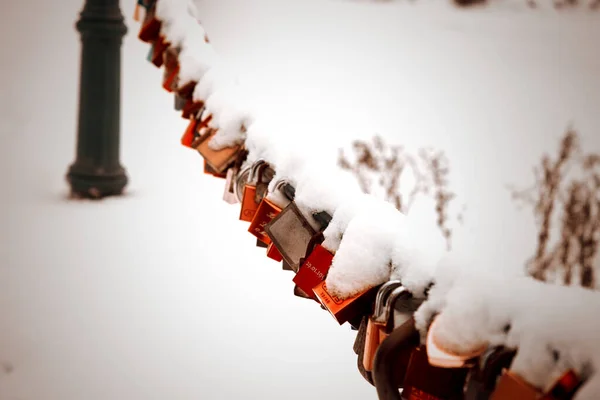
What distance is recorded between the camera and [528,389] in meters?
0.38

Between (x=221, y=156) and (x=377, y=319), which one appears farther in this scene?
(x=221, y=156)

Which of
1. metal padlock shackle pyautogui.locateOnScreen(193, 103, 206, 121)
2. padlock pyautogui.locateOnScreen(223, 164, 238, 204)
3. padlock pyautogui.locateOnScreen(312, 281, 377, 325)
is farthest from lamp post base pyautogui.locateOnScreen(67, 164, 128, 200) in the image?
padlock pyautogui.locateOnScreen(312, 281, 377, 325)

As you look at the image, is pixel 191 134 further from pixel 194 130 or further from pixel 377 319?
pixel 377 319

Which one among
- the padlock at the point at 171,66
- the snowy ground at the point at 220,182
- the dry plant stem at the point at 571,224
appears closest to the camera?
the padlock at the point at 171,66

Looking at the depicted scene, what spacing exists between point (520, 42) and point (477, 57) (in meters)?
0.26

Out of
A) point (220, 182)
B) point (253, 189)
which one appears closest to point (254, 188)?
Result: point (253, 189)

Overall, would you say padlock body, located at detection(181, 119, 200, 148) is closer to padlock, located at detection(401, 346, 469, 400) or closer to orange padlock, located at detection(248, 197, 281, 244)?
orange padlock, located at detection(248, 197, 281, 244)

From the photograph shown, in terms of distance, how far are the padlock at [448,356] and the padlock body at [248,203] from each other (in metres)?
0.52

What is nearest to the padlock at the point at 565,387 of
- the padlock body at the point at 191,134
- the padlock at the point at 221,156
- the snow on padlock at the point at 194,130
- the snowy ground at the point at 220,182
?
the padlock at the point at 221,156

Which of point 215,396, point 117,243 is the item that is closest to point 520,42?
point 117,243

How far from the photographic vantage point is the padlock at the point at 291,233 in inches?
28.8

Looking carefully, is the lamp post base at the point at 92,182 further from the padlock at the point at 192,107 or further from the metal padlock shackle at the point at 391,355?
the metal padlock shackle at the point at 391,355

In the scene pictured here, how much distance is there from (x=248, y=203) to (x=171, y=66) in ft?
2.30

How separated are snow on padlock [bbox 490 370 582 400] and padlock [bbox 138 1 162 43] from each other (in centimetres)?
Answer: 141
